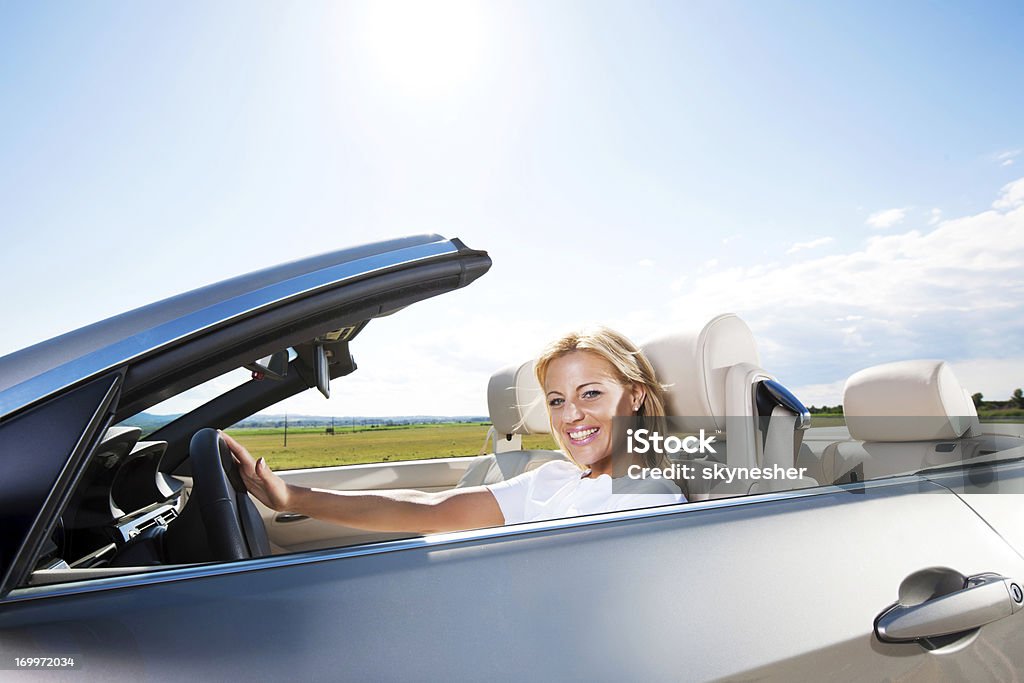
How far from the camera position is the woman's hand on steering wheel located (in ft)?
4.48

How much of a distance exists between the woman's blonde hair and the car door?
49 centimetres

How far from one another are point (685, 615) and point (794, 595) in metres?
0.22

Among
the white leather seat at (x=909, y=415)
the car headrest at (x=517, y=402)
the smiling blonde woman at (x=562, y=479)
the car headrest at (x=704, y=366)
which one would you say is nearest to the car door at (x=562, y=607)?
the smiling blonde woman at (x=562, y=479)

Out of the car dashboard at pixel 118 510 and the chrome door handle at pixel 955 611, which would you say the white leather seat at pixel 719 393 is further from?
the car dashboard at pixel 118 510

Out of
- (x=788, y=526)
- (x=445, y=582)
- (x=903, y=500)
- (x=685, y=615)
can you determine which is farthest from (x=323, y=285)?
(x=903, y=500)

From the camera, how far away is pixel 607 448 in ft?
5.53

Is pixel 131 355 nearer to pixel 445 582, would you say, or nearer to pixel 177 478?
pixel 445 582

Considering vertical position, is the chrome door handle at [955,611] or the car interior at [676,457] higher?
the car interior at [676,457]

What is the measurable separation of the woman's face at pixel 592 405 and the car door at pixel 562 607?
0.49 meters

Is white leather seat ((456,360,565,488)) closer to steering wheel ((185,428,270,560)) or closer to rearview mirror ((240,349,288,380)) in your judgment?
rearview mirror ((240,349,288,380))

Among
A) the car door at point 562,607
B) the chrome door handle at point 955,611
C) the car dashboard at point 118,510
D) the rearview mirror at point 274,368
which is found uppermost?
the rearview mirror at point 274,368

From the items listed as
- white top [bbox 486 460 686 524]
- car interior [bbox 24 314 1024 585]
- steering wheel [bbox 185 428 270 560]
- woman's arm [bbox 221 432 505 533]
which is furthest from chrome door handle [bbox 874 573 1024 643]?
steering wheel [bbox 185 428 270 560]

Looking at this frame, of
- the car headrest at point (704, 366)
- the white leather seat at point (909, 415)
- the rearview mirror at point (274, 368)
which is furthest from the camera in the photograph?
the white leather seat at point (909, 415)

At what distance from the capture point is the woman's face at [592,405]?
170cm
